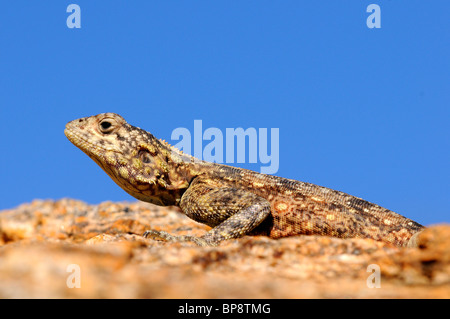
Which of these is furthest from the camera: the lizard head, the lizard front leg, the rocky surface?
the lizard head

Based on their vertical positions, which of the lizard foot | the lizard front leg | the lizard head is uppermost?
the lizard head

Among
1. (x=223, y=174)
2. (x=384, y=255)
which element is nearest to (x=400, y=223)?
(x=223, y=174)

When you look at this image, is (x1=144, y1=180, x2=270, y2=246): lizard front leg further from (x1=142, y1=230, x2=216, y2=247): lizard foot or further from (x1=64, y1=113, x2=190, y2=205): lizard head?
(x1=64, y1=113, x2=190, y2=205): lizard head

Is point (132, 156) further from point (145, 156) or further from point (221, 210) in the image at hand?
point (221, 210)

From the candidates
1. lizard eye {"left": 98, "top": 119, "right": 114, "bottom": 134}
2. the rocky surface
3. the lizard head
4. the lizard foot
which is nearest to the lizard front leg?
the lizard foot

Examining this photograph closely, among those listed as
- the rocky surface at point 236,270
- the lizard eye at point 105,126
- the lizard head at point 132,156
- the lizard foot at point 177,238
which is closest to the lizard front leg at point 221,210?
the lizard foot at point 177,238

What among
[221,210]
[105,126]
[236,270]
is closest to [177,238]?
[221,210]

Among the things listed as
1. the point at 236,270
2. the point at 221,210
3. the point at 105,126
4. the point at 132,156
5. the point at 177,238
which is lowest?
the point at 236,270
